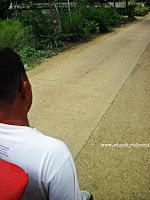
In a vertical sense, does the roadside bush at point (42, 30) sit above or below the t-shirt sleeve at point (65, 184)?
below

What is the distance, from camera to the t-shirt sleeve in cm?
169

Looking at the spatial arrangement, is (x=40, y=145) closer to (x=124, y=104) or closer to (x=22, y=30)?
(x=124, y=104)

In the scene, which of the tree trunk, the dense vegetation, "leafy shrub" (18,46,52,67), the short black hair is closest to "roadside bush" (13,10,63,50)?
the dense vegetation

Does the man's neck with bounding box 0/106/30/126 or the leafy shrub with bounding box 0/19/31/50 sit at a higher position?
the man's neck with bounding box 0/106/30/126

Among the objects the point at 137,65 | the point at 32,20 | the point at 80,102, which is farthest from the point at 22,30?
the point at 80,102

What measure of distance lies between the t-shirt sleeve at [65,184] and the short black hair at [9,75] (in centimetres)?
41

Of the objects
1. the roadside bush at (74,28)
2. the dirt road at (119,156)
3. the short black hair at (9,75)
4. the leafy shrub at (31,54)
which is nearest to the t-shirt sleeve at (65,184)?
the short black hair at (9,75)

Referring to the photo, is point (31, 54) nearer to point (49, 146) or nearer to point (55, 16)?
point (55, 16)

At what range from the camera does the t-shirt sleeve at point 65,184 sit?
1.69 m

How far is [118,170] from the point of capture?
4.94 metres

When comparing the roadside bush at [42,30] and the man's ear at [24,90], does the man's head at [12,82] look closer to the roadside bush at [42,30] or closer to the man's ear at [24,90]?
the man's ear at [24,90]

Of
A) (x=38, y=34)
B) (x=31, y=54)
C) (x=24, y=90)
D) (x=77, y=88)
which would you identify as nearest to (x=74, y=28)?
(x=38, y=34)

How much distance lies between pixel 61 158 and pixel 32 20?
16198mm

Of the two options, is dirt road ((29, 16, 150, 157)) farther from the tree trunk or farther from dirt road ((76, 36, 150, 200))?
the tree trunk
